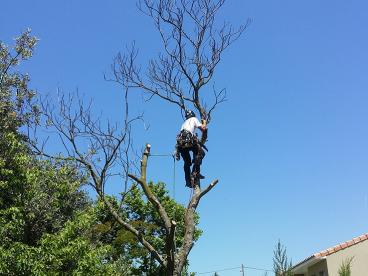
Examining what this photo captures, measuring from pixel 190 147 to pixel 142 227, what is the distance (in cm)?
1652

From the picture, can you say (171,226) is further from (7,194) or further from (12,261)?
(7,194)

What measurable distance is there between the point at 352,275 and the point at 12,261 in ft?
42.5

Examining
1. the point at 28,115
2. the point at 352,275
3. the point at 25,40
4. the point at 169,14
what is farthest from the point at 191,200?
the point at 352,275

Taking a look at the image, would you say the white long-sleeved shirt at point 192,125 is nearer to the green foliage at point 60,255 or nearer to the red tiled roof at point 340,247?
the green foliage at point 60,255

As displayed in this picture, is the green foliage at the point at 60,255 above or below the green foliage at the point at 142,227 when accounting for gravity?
below

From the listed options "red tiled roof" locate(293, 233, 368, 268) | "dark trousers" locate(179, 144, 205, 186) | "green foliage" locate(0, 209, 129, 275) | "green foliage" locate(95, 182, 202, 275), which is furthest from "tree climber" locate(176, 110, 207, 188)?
"green foliage" locate(95, 182, 202, 275)

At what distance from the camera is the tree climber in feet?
29.6

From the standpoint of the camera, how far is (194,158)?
30.1 feet

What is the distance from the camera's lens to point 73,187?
11.8 m

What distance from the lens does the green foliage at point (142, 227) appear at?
25750 millimetres

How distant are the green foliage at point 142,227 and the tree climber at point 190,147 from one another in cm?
1582

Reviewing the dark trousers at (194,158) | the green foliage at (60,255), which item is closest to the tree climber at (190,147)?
the dark trousers at (194,158)

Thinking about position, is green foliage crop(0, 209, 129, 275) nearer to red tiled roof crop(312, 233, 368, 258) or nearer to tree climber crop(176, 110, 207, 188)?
tree climber crop(176, 110, 207, 188)

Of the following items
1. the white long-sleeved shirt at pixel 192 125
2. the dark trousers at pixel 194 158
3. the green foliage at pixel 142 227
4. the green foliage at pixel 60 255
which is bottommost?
the green foliage at pixel 60 255
